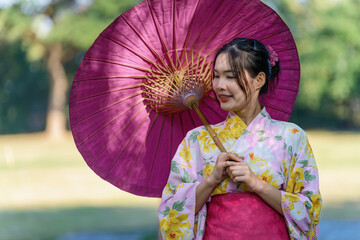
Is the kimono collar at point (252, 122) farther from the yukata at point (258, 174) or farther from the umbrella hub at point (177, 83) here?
the umbrella hub at point (177, 83)

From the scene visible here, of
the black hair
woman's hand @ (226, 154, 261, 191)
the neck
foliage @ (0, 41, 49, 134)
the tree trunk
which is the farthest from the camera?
foliage @ (0, 41, 49, 134)

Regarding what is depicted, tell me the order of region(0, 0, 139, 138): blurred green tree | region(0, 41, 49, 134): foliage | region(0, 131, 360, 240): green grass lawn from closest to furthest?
region(0, 131, 360, 240): green grass lawn, region(0, 0, 139, 138): blurred green tree, region(0, 41, 49, 134): foliage

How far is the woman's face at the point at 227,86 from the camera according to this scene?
6.03ft

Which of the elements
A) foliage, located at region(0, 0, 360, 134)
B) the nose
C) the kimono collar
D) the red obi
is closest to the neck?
the kimono collar

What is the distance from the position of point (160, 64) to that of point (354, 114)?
89.8 ft

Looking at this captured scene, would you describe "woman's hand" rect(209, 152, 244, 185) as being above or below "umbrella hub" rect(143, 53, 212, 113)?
below

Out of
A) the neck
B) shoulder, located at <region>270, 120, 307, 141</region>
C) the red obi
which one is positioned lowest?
the red obi

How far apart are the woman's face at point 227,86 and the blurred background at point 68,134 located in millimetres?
3776

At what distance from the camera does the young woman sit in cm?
179

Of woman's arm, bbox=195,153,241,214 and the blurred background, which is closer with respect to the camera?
woman's arm, bbox=195,153,241,214

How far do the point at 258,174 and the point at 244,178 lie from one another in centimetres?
9

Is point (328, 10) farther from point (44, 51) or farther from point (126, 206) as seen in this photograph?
point (126, 206)

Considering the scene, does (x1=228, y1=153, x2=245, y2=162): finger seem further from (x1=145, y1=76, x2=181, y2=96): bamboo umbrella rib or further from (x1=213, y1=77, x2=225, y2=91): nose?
(x1=145, y1=76, x2=181, y2=96): bamboo umbrella rib

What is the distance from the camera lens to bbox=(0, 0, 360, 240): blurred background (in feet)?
22.6
